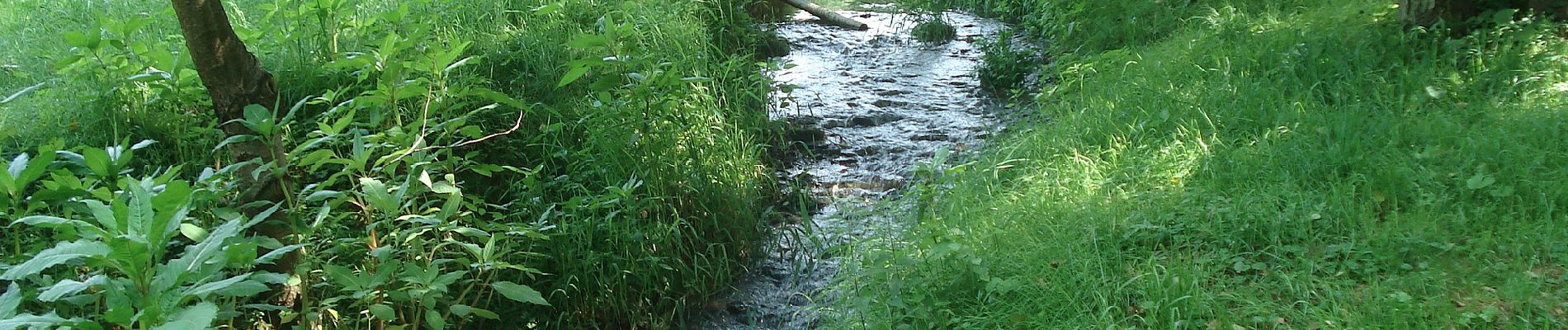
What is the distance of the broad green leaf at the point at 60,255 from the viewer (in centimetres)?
201

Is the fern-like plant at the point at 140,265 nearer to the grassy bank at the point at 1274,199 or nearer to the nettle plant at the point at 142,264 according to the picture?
the nettle plant at the point at 142,264

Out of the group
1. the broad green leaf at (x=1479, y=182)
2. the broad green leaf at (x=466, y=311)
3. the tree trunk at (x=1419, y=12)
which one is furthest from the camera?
the tree trunk at (x=1419, y=12)

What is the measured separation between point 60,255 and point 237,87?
1094mm

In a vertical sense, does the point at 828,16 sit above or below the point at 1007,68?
below

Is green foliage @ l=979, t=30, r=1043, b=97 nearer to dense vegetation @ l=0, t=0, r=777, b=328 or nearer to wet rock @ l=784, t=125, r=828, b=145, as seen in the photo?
wet rock @ l=784, t=125, r=828, b=145

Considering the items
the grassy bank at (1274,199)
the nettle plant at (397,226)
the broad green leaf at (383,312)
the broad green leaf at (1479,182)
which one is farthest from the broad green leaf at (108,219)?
the broad green leaf at (1479,182)

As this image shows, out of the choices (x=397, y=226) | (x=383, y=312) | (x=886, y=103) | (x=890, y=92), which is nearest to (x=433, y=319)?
(x=383, y=312)

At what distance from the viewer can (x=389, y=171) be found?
3053 mm

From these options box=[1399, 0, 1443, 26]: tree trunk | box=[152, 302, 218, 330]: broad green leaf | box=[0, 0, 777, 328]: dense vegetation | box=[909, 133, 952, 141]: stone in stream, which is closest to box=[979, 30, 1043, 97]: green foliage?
box=[909, 133, 952, 141]: stone in stream

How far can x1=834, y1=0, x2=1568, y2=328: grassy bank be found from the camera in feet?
10.0

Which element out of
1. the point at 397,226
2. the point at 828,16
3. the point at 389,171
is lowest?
the point at 828,16

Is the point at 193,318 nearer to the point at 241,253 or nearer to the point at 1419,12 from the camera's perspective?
the point at 241,253

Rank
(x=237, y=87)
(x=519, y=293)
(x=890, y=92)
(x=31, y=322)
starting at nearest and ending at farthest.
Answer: (x=31, y=322)
(x=519, y=293)
(x=237, y=87)
(x=890, y=92)

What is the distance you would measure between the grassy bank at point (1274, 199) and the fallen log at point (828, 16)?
3679 millimetres
